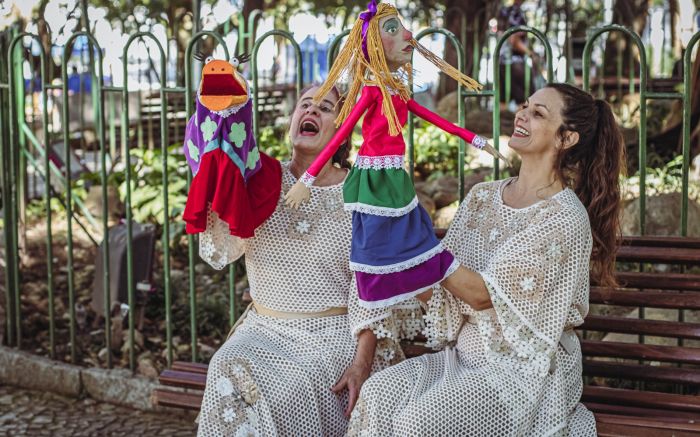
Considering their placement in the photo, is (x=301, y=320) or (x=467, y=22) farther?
(x=467, y=22)

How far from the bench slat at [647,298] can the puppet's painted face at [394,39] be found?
126 centimetres

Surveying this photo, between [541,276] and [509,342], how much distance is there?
0.78 feet

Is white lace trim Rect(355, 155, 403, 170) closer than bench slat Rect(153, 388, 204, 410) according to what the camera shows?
Yes

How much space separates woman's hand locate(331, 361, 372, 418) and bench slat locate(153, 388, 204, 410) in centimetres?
68

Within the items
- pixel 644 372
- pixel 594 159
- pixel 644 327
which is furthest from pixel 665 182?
pixel 594 159

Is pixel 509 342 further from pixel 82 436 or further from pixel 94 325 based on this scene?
pixel 94 325

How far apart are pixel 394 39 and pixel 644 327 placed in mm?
1504

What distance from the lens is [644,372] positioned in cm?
353

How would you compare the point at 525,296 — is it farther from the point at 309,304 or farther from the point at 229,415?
the point at 229,415

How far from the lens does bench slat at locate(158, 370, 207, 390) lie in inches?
153

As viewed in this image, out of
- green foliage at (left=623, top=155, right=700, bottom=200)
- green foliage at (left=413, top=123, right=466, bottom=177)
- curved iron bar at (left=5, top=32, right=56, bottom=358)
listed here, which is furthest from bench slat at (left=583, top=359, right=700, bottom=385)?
green foliage at (left=413, top=123, right=466, bottom=177)

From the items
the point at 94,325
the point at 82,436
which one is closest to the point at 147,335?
the point at 94,325

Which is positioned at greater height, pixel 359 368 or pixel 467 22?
pixel 467 22

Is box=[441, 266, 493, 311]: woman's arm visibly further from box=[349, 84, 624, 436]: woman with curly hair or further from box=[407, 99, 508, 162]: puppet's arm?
box=[407, 99, 508, 162]: puppet's arm
